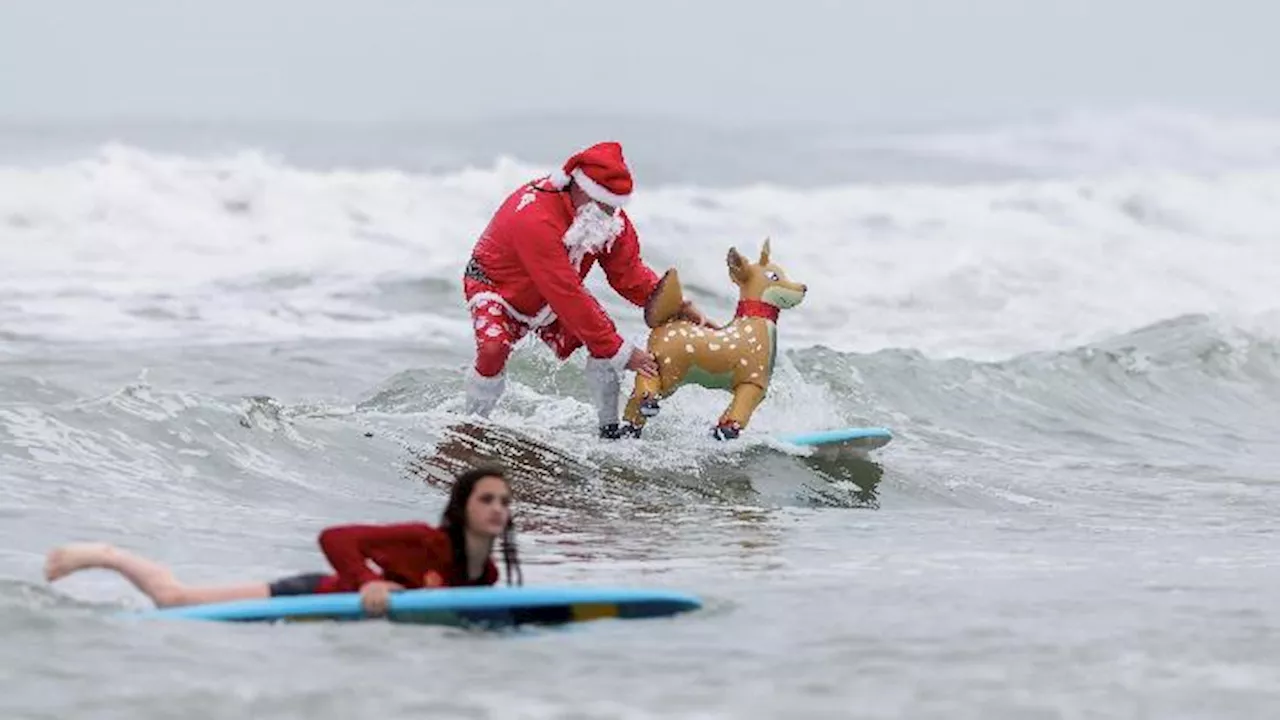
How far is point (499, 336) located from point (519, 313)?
0.50 feet

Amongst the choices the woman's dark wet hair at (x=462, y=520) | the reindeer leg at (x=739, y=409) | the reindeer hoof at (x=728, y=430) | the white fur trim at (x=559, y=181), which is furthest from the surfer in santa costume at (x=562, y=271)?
the woman's dark wet hair at (x=462, y=520)

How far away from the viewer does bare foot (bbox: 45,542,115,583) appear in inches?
267

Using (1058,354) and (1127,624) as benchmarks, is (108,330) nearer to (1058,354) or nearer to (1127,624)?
(1058,354)

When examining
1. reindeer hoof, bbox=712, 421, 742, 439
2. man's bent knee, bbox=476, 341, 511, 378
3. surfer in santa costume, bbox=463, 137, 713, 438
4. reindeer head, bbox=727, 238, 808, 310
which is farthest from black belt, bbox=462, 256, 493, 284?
reindeer hoof, bbox=712, 421, 742, 439

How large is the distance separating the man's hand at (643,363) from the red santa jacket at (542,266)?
0.22ft

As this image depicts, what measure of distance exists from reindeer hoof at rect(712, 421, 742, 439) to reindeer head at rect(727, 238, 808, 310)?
2.02 ft

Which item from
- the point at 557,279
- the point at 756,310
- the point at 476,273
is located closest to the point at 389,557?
the point at 557,279

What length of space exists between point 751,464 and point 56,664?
203 inches

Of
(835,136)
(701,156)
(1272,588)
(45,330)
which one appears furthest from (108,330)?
(835,136)

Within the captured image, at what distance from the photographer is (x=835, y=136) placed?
51.5m

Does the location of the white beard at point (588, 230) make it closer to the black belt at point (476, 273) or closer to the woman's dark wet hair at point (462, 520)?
the black belt at point (476, 273)

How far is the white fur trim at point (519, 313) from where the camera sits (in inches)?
414

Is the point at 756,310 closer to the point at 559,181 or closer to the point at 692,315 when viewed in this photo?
the point at 692,315

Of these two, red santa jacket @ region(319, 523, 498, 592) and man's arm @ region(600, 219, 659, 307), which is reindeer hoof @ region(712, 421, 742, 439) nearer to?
man's arm @ region(600, 219, 659, 307)
